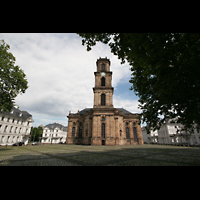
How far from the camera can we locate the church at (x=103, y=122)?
1351 inches

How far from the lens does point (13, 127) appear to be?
109ft

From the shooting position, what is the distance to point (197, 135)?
35.0 metres

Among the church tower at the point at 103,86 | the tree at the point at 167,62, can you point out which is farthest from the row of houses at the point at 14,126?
the tree at the point at 167,62

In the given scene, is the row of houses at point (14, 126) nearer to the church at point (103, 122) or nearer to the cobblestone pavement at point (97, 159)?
the church at point (103, 122)

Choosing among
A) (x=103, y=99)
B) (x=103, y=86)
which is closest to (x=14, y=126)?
(x=103, y=99)

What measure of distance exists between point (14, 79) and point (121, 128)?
3305 cm

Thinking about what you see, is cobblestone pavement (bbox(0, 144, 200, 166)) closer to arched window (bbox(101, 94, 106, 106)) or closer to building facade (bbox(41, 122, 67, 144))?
arched window (bbox(101, 94, 106, 106))

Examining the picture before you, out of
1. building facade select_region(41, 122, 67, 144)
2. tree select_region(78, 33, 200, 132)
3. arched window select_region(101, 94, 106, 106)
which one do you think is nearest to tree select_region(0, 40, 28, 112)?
tree select_region(78, 33, 200, 132)

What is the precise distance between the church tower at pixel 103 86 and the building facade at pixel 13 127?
82.8ft

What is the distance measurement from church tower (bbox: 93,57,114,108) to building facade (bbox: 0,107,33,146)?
82.8 feet

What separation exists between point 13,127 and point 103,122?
90.6 ft

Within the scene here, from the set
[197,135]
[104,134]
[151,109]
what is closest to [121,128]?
[104,134]
